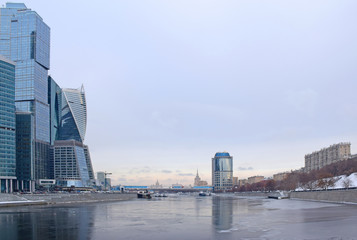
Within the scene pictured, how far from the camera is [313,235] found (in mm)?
39812

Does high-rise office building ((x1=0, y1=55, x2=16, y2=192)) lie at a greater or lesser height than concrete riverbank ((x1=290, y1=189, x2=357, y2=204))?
greater

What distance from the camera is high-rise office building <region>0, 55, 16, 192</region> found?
17150 cm

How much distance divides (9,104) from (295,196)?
5821 inches

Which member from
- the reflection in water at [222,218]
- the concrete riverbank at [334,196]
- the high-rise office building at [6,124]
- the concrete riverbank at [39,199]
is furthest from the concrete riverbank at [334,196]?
the high-rise office building at [6,124]

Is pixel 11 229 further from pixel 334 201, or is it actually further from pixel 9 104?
pixel 9 104

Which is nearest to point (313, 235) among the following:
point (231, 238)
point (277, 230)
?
point (277, 230)

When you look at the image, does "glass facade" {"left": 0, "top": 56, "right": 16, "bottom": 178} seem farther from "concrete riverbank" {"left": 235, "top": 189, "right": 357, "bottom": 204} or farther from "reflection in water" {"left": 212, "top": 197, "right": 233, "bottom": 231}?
"concrete riverbank" {"left": 235, "top": 189, "right": 357, "bottom": 204}

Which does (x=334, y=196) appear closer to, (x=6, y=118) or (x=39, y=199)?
(x=39, y=199)

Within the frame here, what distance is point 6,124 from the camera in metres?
175

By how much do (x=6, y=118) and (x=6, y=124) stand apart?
3.09 metres

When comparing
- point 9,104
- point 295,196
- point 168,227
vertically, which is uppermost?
point 9,104

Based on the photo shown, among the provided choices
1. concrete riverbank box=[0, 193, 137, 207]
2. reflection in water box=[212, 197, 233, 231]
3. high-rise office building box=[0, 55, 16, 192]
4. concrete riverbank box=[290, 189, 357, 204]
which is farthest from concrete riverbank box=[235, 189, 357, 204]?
high-rise office building box=[0, 55, 16, 192]

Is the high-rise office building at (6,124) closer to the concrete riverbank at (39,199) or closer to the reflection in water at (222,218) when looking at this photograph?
the concrete riverbank at (39,199)

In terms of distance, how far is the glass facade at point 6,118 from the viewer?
171375 millimetres
